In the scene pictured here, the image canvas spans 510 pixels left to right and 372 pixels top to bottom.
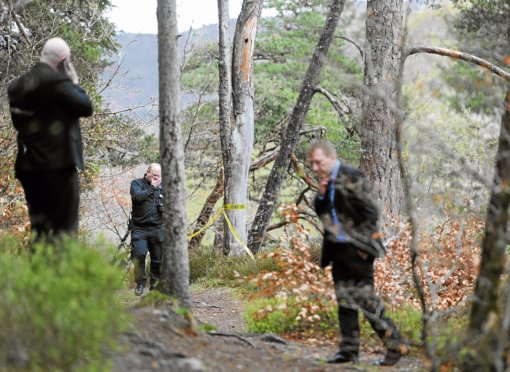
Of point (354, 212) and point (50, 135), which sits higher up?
point (50, 135)

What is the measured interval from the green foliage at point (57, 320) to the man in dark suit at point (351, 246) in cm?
185

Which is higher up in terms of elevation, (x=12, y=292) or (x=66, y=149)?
(x=66, y=149)

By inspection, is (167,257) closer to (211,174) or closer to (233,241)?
(233,241)

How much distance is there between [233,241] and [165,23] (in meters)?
7.22

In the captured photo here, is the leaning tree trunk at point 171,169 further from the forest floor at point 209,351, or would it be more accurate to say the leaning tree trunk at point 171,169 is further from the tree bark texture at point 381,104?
the tree bark texture at point 381,104

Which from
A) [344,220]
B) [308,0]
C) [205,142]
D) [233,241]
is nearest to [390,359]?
[344,220]

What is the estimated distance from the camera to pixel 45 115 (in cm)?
392

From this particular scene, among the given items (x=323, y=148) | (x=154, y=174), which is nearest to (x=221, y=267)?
(x=154, y=174)

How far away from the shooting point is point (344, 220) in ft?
13.3

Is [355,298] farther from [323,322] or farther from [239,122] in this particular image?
[239,122]

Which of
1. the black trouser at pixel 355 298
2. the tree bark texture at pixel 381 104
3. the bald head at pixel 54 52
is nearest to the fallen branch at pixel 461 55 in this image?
the tree bark texture at pixel 381 104

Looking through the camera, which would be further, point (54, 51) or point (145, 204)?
A: point (145, 204)

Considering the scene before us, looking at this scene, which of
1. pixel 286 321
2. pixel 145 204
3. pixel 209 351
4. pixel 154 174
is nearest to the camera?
pixel 209 351

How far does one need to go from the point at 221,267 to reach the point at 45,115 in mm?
6845
